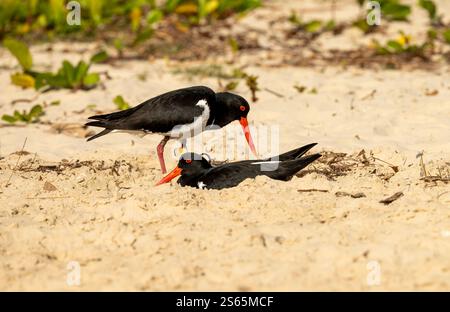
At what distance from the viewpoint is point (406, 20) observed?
9.74m

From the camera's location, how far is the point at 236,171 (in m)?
5.22

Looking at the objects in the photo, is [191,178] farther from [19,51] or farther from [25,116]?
[19,51]

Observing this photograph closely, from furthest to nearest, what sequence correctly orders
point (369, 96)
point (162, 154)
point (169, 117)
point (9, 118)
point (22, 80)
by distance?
point (22, 80) → point (369, 96) → point (9, 118) → point (162, 154) → point (169, 117)

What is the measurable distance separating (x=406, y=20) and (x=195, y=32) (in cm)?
274

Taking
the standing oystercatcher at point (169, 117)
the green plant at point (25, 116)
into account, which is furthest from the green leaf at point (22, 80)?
the standing oystercatcher at point (169, 117)

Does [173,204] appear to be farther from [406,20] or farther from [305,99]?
[406,20]

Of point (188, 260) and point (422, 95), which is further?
point (422, 95)

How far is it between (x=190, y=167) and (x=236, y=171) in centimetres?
47

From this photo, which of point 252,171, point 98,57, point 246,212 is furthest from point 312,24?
point 246,212

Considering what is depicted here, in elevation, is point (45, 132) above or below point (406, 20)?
below

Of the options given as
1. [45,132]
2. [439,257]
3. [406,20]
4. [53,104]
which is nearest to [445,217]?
[439,257]

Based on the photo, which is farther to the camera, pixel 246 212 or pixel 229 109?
pixel 229 109

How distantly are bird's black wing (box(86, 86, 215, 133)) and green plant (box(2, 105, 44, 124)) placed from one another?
1325mm

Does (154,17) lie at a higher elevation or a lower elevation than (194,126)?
higher
